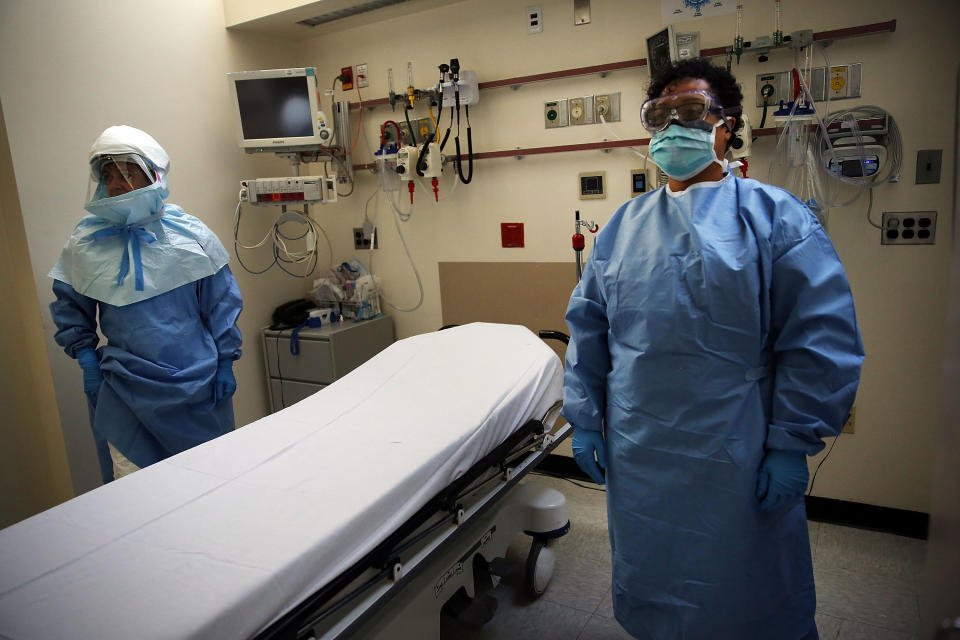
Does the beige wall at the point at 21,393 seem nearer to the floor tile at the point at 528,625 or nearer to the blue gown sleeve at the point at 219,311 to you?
the blue gown sleeve at the point at 219,311

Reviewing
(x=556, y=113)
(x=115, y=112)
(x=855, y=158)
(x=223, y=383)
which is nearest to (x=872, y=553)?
(x=855, y=158)

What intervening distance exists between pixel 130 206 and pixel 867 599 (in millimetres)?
2928

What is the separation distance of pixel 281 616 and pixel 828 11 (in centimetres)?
271

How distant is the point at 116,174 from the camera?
7.22ft

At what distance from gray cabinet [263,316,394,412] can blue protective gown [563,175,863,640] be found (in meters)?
2.04

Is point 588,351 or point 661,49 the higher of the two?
point 661,49

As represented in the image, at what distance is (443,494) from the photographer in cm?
162

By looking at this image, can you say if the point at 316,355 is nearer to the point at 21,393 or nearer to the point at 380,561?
the point at 21,393

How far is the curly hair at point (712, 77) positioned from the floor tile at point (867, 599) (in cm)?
169

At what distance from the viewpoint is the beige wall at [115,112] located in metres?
2.45

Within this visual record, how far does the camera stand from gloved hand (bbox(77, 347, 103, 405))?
2268mm

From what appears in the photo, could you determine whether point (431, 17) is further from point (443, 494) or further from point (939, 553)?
point (939, 553)

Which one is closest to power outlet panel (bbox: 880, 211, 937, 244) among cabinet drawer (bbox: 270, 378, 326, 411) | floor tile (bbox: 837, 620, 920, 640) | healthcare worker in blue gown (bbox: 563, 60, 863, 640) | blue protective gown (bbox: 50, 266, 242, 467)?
healthcare worker in blue gown (bbox: 563, 60, 863, 640)

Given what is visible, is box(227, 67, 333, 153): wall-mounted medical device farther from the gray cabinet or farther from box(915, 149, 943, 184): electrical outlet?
box(915, 149, 943, 184): electrical outlet
